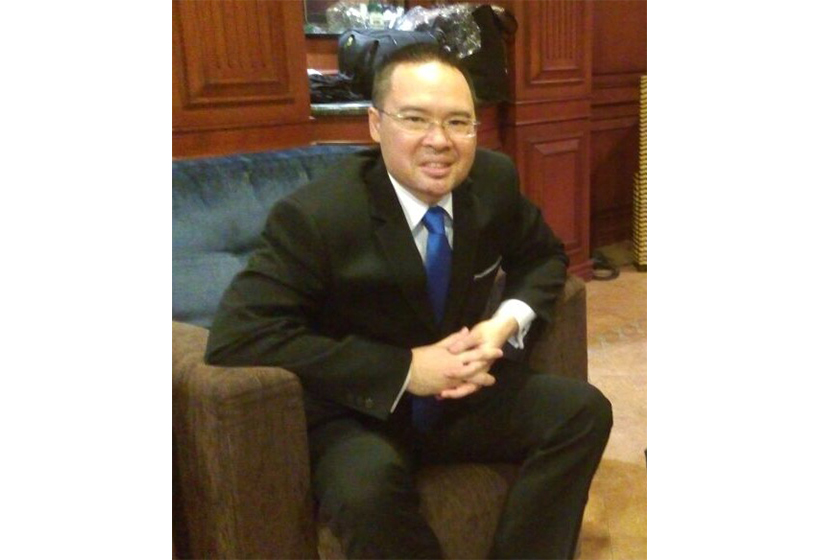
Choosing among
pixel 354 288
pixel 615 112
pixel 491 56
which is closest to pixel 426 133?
pixel 354 288

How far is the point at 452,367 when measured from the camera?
997 mm

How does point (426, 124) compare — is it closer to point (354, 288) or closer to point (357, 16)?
point (354, 288)

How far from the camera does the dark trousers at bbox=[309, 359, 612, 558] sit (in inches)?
35.6

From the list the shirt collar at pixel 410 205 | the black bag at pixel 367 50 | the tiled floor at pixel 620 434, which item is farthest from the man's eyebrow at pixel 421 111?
the black bag at pixel 367 50

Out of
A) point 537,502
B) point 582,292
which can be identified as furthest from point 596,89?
point 537,502

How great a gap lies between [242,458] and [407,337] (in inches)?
11.8

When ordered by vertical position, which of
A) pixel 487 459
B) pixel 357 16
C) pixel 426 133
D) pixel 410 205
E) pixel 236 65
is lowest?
pixel 487 459

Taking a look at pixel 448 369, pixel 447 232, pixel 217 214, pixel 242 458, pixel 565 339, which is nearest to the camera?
pixel 242 458

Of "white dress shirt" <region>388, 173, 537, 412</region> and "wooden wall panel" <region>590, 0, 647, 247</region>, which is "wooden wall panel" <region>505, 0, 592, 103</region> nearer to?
"wooden wall panel" <region>590, 0, 647, 247</region>

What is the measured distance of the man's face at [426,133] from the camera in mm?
1008

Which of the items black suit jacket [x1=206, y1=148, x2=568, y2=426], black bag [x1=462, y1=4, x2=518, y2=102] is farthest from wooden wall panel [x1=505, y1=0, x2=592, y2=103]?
black suit jacket [x1=206, y1=148, x2=568, y2=426]

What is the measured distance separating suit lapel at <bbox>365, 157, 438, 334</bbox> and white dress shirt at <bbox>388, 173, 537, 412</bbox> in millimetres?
15

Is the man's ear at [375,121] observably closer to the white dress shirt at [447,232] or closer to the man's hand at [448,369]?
the white dress shirt at [447,232]
